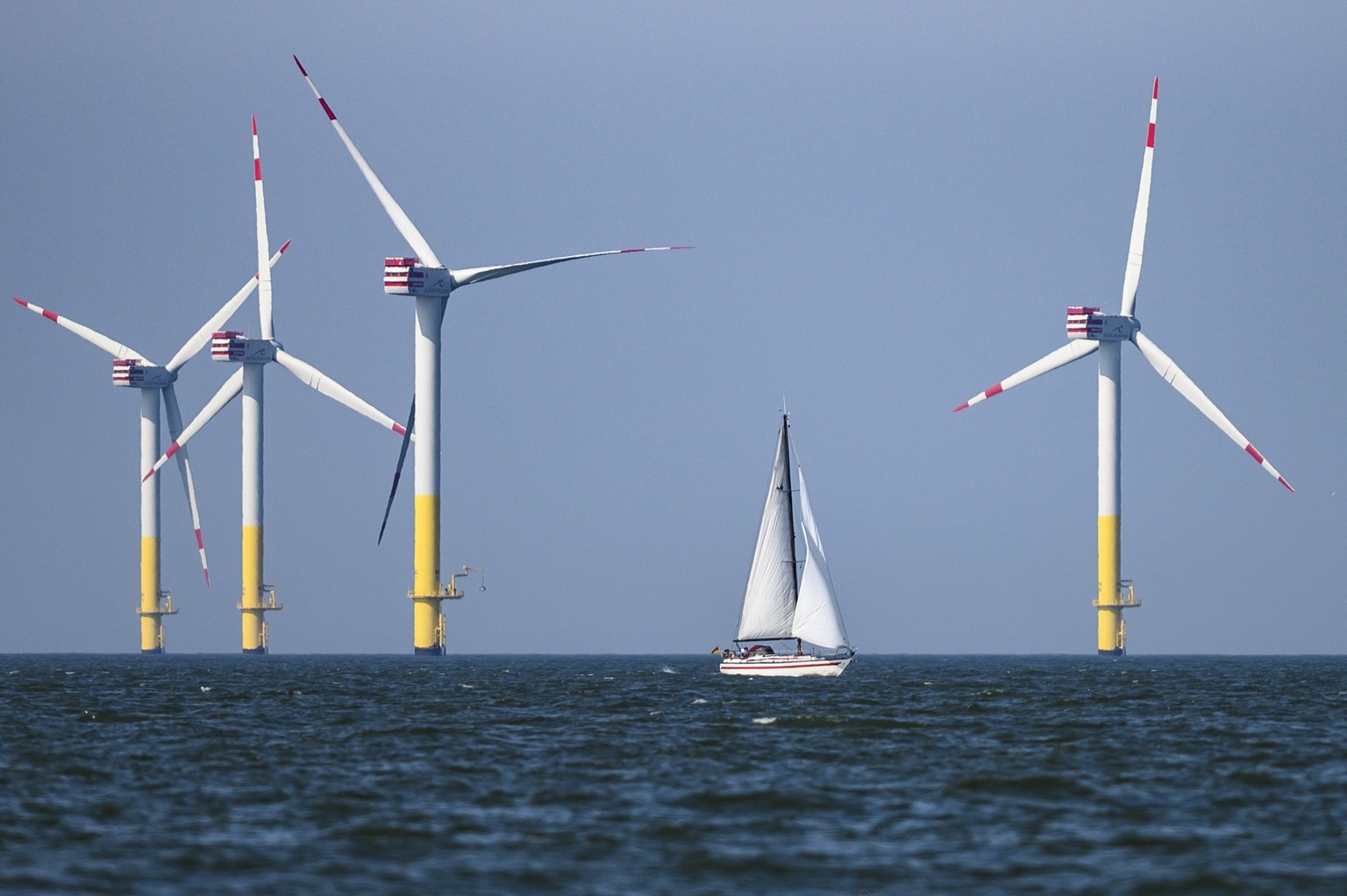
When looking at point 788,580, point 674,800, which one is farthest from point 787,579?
point 674,800

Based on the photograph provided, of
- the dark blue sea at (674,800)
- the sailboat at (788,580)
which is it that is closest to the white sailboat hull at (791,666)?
the sailboat at (788,580)

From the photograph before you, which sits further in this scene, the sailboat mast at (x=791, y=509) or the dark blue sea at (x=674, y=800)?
the sailboat mast at (x=791, y=509)

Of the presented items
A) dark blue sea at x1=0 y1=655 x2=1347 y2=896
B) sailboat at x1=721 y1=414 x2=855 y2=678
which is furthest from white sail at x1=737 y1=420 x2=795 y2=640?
dark blue sea at x1=0 y1=655 x2=1347 y2=896

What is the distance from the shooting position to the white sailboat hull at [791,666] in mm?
120312

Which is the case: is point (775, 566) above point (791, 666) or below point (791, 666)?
above

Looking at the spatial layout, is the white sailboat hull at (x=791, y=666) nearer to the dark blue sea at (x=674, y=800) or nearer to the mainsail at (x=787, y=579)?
the mainsail at (x=787, y=579)

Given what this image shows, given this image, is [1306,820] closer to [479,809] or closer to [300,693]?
[479,809]

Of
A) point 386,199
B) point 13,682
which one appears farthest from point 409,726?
point 386,199

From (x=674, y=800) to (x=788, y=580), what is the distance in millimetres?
70322

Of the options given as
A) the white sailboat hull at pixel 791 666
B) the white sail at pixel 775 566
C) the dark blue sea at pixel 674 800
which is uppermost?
the white sail at pixel 775 566

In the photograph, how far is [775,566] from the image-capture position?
11838 centimetres

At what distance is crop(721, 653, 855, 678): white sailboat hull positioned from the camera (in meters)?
120

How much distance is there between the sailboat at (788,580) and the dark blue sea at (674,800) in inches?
1186

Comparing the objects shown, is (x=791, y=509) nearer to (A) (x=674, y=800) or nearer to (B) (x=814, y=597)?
(B) (x=814, y=597)
